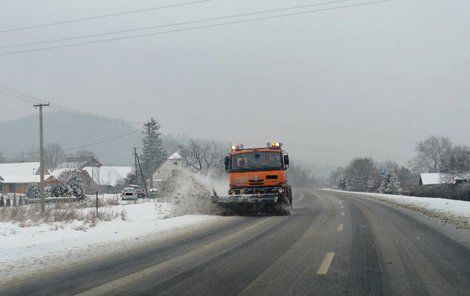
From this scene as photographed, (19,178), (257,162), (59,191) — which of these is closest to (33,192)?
(59,191)

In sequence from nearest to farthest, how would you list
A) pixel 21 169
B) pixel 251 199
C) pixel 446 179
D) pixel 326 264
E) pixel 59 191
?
pixel 326 264
pixel 251 199
pixel 59 191
pixel 446 179
pixel 21 169

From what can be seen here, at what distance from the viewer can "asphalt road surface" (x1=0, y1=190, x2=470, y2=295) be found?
698 centimetres

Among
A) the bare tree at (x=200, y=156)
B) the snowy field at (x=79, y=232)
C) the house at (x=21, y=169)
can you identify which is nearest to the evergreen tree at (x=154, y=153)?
the bare tree at (x=200, y=156)

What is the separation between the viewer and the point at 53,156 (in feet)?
585

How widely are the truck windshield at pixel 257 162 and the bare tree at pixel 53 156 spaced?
511ft

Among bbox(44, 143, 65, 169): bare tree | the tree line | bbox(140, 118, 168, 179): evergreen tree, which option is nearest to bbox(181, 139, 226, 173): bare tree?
bbox(140, 118, 168, 179): evergreen tree

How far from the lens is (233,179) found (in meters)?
21.5

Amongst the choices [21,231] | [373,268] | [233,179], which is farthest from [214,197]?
[373,268]

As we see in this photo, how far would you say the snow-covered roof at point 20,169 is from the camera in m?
113

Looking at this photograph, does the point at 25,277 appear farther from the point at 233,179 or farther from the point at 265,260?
the point at 233,179

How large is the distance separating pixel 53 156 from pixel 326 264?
7195 inches

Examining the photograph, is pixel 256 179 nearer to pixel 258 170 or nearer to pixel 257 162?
pixel 258 170

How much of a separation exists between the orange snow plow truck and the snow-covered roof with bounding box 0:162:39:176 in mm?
101505

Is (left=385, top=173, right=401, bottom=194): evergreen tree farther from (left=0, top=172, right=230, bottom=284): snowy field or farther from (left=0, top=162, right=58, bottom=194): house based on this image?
(left=0, top=162, right=58, bottom=194): house
